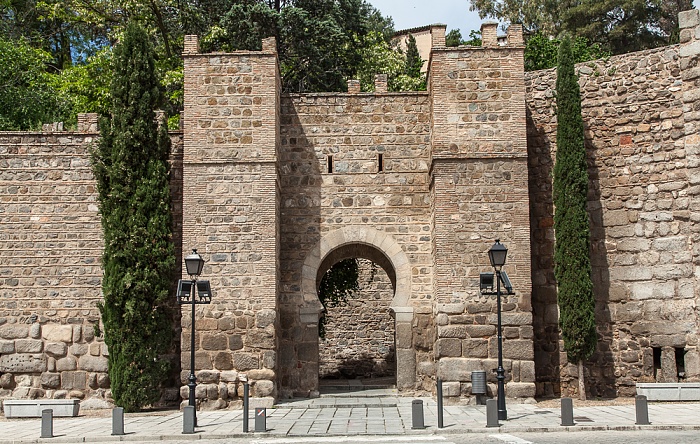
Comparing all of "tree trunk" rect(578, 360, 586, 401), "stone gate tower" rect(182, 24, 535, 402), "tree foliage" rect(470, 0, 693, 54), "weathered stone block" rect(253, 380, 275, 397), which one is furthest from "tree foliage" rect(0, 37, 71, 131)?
"tree foliage" rect(470, 0, 693, 54)

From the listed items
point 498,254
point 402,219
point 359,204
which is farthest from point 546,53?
point 498,254

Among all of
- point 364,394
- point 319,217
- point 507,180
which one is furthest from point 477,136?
point 364,394

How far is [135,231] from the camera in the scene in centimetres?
1452

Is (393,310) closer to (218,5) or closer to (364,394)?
(364,394)

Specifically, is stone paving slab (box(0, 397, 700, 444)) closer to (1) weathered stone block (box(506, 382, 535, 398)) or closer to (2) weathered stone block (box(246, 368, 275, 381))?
(1) weathered stone block (box(506, 382, 535, 398))

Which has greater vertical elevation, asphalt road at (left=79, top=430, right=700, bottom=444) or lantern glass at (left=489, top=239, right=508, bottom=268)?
lantern glass at (left=489, top=239, right=508, bottom=268)

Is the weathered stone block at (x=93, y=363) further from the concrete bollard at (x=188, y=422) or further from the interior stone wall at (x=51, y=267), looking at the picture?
the concrete bollard at (x=188, y=422)

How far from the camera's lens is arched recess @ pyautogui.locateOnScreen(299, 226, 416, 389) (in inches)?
590

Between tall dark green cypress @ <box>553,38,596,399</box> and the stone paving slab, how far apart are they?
1635 mm

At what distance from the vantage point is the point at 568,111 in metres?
14.8

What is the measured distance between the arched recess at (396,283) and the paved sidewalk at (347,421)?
0.82 m

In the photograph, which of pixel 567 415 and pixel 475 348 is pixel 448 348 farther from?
pixel 567 415

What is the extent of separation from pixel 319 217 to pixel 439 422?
5.70 metres

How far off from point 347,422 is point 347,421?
0.13 m
